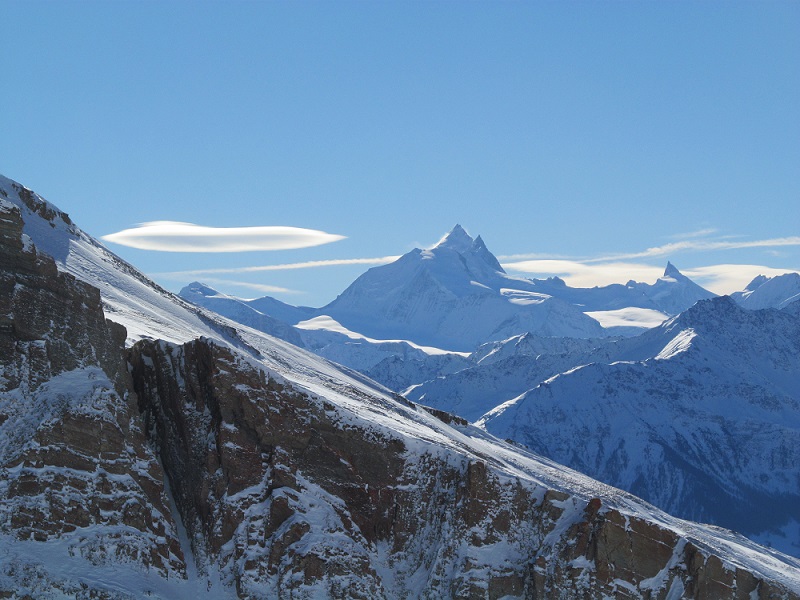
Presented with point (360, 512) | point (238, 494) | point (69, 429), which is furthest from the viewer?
point (360, 512)

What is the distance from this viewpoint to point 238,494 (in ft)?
308

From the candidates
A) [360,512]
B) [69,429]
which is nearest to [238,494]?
[360,512]

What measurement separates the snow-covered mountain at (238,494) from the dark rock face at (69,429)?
13cm

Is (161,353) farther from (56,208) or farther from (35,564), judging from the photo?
(56,208)

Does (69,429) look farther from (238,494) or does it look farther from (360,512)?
(360,512)

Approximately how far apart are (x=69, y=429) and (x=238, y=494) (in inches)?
644

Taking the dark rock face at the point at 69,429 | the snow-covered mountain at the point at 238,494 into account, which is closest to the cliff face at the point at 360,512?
the snow-covered mountain at the point at 238,494

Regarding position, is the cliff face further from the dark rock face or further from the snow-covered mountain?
the dark rock face

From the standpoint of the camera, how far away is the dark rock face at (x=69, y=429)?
Answer: 278 ft

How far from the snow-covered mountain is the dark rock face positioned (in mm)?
134

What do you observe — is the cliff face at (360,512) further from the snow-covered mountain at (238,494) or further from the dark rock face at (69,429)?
the dark rock face at (69,429)

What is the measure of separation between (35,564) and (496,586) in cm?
4099

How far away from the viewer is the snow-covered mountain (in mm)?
86500

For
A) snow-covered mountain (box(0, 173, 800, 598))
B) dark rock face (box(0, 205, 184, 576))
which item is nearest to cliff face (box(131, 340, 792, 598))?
snow-covered mountain (box(0, 173, 800, 598))
